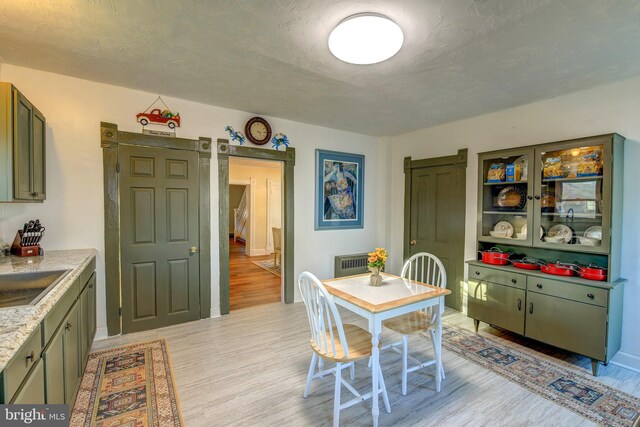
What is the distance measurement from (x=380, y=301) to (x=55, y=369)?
6.13ft

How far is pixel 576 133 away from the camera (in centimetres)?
290

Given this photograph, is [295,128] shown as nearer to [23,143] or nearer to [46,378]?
[23,143]

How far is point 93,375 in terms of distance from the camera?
2322mm

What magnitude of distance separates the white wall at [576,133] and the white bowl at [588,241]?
0.28 metres

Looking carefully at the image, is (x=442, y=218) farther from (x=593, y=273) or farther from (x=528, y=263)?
(x=593, y=273)

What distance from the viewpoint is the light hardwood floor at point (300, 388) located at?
1.93 meters

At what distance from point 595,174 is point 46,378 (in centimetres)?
411

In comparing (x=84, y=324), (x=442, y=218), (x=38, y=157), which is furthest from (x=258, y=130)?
(x=442, y=218)

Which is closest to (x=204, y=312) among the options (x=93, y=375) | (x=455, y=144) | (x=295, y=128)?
(x=93, y=375)

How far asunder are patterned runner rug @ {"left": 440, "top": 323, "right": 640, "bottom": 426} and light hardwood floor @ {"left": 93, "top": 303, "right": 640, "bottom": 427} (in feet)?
0.35

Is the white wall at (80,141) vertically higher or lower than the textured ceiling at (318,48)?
lower

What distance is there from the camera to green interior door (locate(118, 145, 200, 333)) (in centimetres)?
307

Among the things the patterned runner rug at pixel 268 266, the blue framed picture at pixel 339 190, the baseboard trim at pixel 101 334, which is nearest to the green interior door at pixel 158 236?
the baseboard trim at pixel 101 334

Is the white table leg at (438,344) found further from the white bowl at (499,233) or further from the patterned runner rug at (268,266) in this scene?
the patterned runner rug at (268,266)
